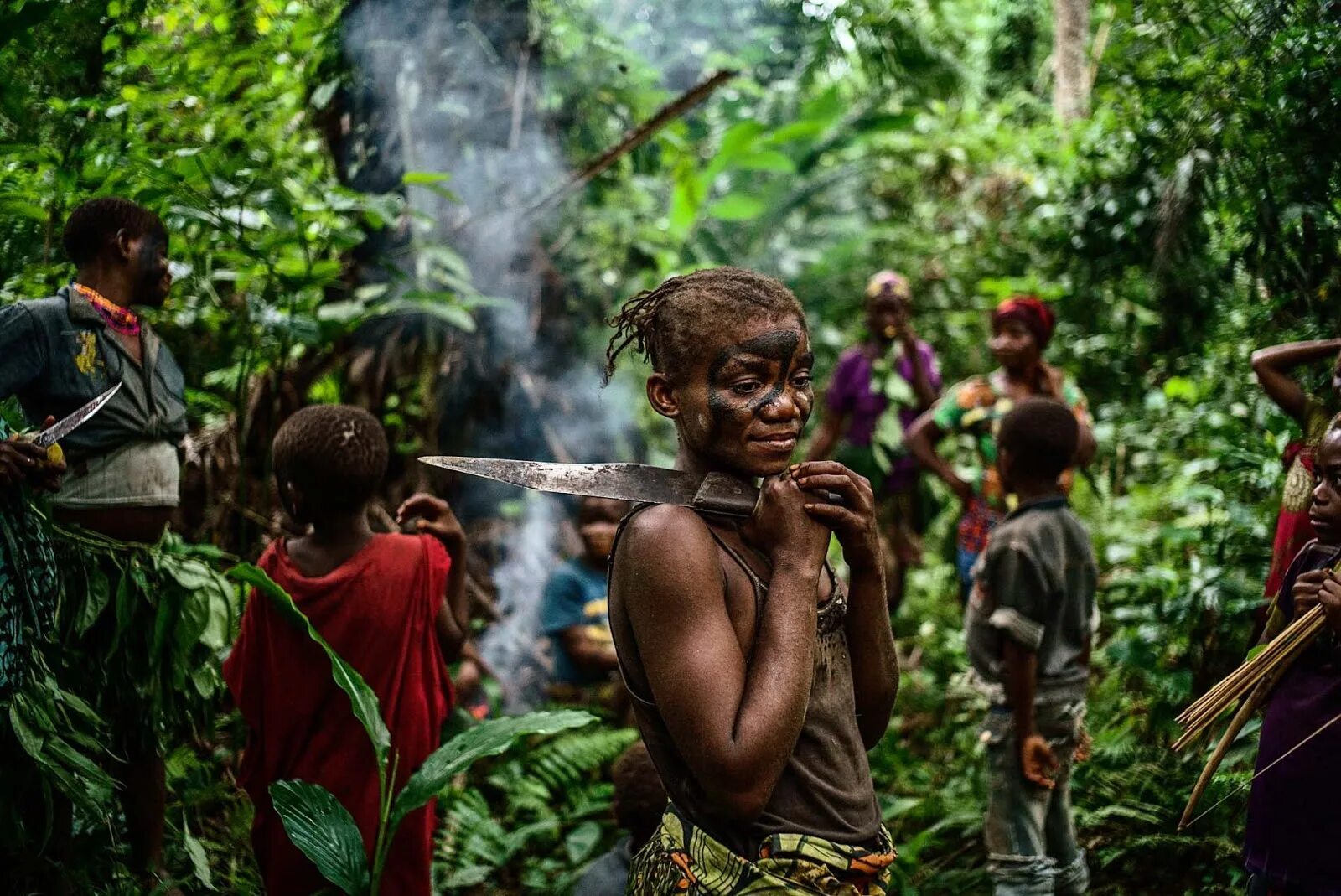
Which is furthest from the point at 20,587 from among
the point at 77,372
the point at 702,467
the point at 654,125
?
the point at 654,125

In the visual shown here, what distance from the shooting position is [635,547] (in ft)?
5.71

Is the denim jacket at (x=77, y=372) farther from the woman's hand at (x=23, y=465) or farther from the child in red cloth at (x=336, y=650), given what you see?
the child in red cloth at (x=336, y=650)

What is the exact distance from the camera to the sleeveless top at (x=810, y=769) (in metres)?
1.71

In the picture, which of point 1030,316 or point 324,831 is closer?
point 324,831

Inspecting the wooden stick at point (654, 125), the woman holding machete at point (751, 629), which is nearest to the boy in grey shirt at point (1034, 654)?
the woman holding machete at point (751, 629)

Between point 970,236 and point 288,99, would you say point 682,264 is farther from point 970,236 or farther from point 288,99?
point 288,99

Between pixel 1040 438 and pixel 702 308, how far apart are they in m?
2.06

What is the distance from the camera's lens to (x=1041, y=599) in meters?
3.37

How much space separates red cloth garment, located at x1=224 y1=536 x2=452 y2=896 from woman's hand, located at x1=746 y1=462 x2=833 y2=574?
1593 mm

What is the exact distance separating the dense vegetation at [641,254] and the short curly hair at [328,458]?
1164mm

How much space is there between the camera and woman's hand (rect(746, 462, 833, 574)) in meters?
1.72

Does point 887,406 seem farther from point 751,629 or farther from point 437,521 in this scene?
point 751,629

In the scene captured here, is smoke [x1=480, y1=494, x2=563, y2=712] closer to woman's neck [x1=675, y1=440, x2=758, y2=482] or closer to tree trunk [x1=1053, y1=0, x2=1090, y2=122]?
woman's neck [x1=675, y1=440, x2=758, y2=482]

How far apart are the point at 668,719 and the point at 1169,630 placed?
336 centimetres
